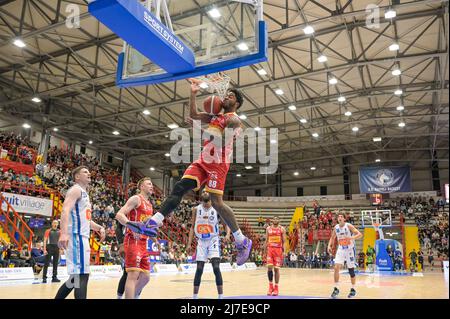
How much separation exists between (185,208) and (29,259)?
17.6m

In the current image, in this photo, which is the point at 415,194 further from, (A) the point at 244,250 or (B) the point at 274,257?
(A) the point at 244,250

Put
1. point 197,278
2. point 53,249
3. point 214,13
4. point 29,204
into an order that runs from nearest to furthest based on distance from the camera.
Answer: point 214,13 → point 197,278 → point 53,249 → point 29,204

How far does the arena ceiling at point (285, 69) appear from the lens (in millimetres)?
15070

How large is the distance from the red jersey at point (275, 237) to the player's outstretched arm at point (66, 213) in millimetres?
5926

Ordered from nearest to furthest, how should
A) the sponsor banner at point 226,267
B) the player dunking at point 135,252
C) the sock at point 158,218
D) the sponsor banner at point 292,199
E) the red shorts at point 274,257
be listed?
1. the sock at point 158,218
2. the player dunking at point 135,252
3. the red shorts at point 274,257
4. the sponsor banner at point 226,267
5. the sponsor banner at point 292,199

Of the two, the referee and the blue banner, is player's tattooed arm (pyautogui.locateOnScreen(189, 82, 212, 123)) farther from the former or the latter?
the blue banner

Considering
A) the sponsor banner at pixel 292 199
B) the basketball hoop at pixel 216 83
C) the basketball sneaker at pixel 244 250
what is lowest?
the basketball sneaker at pixel 244 250

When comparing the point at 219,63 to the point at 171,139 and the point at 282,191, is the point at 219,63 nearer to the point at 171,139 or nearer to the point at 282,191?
the point at 171,139

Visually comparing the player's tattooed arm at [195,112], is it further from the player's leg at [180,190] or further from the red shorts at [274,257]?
the red shorts at [274,257]

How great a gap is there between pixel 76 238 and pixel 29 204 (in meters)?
13.2

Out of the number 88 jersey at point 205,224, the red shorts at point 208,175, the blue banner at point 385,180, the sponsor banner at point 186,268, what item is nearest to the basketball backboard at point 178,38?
the red shorts at point 208,175

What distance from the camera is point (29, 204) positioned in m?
16.1

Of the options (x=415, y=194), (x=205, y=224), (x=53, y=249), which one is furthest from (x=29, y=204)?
(x=415, y=194)

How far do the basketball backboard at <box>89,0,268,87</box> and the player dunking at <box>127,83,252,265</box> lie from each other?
753 mm
